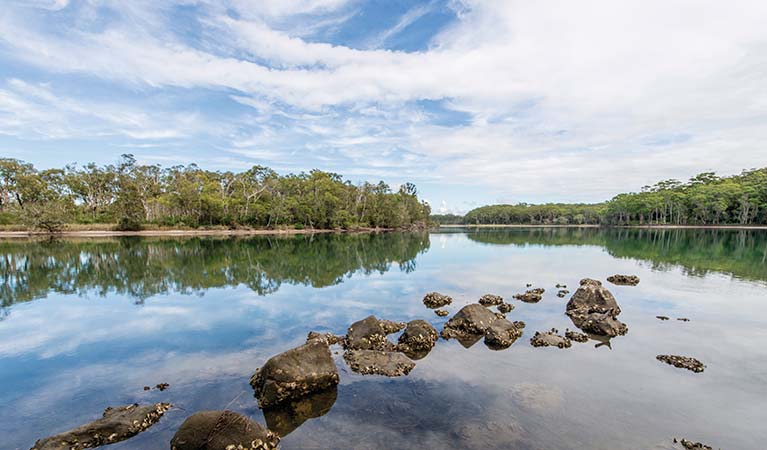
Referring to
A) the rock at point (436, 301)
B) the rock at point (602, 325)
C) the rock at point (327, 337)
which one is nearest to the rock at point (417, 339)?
the rock at point (327, 337)

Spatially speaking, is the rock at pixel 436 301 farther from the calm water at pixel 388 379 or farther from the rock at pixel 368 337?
the rock at pixel 368 337

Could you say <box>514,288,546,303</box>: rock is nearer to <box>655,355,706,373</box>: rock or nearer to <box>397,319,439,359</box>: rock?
<box>655,355,706,373</box>: rock

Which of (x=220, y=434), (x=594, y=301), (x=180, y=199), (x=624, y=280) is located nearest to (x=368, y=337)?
(x=220, y=434)

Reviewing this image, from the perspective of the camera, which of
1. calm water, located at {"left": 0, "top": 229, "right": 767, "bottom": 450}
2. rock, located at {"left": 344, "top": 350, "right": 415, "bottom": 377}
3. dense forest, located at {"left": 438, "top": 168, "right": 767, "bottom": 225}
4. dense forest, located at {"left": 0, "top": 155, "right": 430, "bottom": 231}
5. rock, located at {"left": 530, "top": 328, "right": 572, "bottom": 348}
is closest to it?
calm water, located at {"left": 0, "top": 229, "right": 767, "bottom": 450}

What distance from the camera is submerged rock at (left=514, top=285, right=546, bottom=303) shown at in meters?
18.4

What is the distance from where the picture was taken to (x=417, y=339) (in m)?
12.1

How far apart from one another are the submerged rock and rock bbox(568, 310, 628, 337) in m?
3.39

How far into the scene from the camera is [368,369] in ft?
33.0

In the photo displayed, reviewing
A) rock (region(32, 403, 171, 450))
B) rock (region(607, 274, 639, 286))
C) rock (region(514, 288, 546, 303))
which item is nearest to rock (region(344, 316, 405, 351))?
rock (region(32, 403, 171, 450))

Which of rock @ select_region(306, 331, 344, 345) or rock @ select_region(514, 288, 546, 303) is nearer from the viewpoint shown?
rock @ select_region(306, 331, 344, 345)

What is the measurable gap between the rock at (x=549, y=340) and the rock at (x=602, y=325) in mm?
1727

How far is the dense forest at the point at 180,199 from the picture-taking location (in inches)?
2544

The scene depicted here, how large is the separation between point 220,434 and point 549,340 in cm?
1073

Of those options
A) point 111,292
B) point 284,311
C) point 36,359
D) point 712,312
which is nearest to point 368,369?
point 284,311
